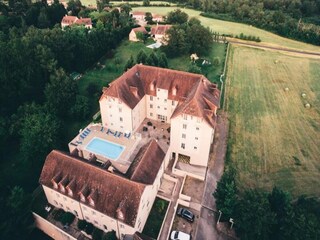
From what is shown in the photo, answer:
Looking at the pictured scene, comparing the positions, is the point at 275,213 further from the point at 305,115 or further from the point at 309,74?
the point at 309,74

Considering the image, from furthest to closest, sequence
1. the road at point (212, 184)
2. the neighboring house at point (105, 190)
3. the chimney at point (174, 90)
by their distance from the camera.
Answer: the chimney at point (174, 90) → the road at point (212, 184) → the neighboring house at point (105, 190)

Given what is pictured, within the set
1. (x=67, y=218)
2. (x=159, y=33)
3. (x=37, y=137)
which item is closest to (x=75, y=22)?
(x=159, y=33)

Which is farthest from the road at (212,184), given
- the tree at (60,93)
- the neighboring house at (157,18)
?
the neighboring house at (157,18)

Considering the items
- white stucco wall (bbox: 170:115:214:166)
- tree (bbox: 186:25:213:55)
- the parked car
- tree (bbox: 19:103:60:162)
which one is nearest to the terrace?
tree (bbox: 19:103:60:162)

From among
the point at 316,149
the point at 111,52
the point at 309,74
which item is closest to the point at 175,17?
the point at 111,52

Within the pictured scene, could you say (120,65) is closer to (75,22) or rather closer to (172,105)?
(172,105)

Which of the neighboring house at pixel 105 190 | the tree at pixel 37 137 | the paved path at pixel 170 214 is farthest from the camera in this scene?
the tree at pixel 37 137

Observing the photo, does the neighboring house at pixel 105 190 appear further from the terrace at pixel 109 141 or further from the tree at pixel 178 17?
the tree at pixel 178 17
